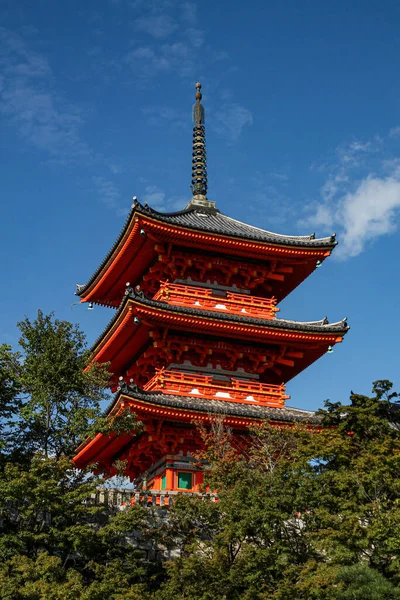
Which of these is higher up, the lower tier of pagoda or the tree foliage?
the lower tier of pagoda

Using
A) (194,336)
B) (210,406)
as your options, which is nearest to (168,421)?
(210,406)

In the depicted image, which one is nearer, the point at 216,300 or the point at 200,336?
the point at 200,336

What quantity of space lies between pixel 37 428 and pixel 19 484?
4901mm

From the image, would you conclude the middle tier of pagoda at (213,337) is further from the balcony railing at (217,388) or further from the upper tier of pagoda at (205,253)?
the upper tier of pagoda at (205,253)

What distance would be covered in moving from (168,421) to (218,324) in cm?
432

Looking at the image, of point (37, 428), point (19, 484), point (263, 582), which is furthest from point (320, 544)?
point (37, 428)

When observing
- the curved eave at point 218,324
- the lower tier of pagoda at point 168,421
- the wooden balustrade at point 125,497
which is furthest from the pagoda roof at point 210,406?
the wooden balustrade at point 125,497

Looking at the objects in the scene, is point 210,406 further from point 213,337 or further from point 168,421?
point 213,337

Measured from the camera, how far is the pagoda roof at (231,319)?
3088 cm

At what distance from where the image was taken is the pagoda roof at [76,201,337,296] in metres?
33.0

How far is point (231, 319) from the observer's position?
32.0m

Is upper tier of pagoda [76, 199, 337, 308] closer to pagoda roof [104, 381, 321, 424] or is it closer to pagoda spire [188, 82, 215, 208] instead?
pagoda spire [188, 82, 215, 208]

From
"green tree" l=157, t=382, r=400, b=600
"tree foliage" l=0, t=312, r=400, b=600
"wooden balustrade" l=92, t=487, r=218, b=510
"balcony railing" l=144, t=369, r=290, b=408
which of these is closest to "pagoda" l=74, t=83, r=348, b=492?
"balcony railing" l=144, t=369, r=290, b=408

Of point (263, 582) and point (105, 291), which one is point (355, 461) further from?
point (105, 291)
